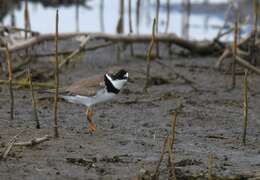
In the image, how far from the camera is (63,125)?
20.5ft

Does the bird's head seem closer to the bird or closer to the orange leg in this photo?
the bird

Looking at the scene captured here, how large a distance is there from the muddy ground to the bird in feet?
0.84

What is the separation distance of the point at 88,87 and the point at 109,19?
8.92 metres

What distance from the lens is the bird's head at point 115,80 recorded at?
20.1 ft

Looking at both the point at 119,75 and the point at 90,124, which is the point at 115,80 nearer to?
the point at 119,75

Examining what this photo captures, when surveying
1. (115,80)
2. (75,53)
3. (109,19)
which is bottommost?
(109,19)

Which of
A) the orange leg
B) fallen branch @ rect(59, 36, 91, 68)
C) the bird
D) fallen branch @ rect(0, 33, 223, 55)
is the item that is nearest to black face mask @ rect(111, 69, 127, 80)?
the bird

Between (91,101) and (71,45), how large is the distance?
5588 mm

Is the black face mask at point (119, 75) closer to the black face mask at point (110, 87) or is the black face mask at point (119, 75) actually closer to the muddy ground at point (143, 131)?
the black face mask at point (110, 87)

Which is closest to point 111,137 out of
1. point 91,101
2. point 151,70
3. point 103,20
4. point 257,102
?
point 91,101

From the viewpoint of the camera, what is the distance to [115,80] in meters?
6.18

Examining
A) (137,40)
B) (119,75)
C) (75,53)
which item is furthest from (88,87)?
(137,40)

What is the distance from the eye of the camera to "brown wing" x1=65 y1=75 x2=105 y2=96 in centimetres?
611

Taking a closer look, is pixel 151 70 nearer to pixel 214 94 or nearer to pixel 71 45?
pixel 214 94
